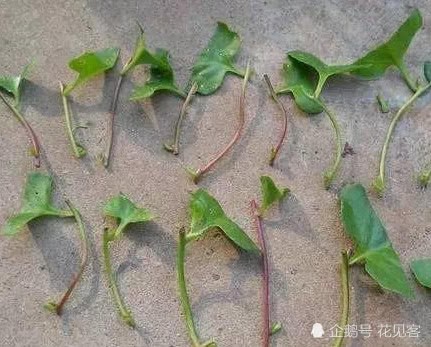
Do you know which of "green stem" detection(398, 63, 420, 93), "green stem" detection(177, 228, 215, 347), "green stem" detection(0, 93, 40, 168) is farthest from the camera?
"green stem" detection(398, 63, 420, 93)

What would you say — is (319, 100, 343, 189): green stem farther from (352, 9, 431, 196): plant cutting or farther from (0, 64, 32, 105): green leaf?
(0, 64, 32, 105): green leaf

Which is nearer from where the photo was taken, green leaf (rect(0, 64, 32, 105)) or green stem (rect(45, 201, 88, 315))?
green stem (rect(45, 201, 88, 315))

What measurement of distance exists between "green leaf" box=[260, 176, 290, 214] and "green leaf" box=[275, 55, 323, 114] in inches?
6.1

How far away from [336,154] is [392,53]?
185mm

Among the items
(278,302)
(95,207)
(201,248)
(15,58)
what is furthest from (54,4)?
(278,302)

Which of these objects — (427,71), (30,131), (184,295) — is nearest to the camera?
(184,295)

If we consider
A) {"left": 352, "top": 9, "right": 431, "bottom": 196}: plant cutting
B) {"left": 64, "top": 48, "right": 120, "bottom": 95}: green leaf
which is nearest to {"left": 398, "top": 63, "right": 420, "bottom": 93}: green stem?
{"left": 352, "top": 9, "right": 431, "bottom": 196}: plant cutting

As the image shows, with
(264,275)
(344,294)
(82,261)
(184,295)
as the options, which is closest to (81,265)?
(82,261)

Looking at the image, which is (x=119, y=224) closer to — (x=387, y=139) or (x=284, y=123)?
(x=284, y=123)

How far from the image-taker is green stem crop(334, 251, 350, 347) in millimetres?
951

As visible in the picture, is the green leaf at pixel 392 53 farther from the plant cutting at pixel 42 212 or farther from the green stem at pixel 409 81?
the plant cutting at pixel 42 212

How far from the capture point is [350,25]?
48.7 inches

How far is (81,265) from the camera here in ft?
3.18

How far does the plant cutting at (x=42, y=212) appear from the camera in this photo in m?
0.95
